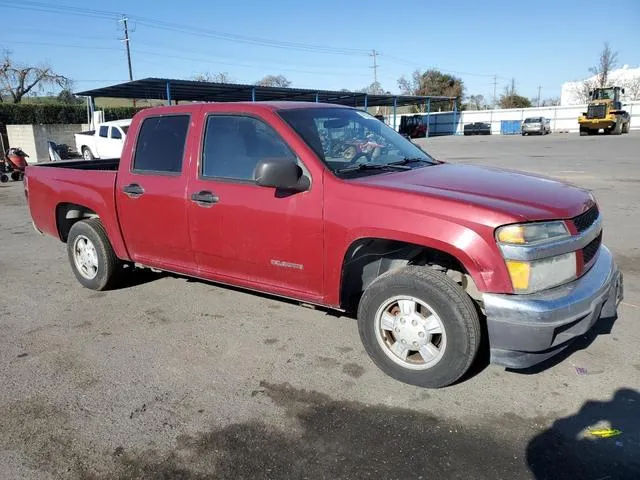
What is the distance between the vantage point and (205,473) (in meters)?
2.66

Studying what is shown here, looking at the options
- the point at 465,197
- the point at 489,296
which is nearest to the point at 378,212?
the point at 465,197

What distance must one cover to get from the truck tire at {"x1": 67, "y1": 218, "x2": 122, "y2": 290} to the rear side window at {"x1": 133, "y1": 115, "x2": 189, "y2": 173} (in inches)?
38.3

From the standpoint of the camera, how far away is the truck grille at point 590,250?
3324 mm

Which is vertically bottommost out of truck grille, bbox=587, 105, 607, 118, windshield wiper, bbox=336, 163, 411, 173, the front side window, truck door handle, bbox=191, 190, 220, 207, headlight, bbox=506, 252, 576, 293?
headlight, bbox=506, 252, 576, 293

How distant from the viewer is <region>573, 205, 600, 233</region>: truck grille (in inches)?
128

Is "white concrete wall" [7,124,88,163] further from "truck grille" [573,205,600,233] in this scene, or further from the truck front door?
"truck grille" [573,205,600,233]

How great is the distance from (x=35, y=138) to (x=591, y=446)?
90.3 feet

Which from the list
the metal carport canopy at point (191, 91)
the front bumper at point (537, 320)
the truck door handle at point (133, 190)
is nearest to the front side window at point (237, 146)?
the truck door handle at point (133, 190)

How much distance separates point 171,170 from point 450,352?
2.76m

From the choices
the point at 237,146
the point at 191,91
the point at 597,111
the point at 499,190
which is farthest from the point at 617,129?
the point at 237,146

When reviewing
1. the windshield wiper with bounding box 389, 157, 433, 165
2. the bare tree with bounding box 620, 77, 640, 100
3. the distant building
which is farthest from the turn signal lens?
the bare tree with bounding box 620, 77, 640, 100

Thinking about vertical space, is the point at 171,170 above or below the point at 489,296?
above

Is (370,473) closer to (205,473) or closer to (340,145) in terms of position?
(205,473)

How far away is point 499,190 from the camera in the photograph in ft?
11.1
